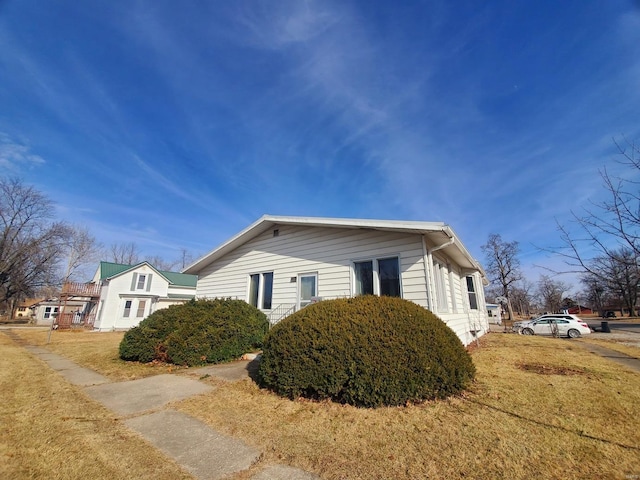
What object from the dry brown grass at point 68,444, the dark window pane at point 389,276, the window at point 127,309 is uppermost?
the dark window pane at point 389,276

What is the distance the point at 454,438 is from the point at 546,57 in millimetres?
8051

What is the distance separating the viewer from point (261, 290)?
10.9m

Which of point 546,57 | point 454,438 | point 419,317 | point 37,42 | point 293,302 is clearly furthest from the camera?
point 293,302

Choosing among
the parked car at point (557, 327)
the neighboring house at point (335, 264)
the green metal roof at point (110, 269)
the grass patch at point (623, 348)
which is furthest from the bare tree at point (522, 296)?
the green metal roof at point (110, 269)

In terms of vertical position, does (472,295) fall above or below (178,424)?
above

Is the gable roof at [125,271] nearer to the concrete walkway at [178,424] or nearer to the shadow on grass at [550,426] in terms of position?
the concrete walkway at [178,424]

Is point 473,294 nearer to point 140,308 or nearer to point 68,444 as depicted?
point 68,444

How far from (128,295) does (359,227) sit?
2572cm

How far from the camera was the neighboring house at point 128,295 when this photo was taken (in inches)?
958

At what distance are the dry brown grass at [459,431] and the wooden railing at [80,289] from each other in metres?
27.2

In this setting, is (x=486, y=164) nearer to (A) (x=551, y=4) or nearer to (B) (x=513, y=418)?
(A) (x=551, y=4)

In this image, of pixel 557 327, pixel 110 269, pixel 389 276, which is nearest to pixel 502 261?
pixel 557 327

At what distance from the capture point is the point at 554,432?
323 centimetres

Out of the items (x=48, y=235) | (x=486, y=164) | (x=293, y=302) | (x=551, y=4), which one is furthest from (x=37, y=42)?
(x=48, y=235)
